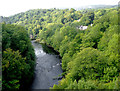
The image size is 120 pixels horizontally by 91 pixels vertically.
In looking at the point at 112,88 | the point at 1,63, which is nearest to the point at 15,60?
the point at 1,63

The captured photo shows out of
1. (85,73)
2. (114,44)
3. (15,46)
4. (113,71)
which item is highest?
(114,44)

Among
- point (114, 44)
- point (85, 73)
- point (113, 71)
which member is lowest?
point (85, 73)

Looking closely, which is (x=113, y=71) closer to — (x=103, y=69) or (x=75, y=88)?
(x=103, y=69)

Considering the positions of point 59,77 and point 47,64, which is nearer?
point 59,77

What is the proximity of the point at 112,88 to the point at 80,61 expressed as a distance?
11088 mm

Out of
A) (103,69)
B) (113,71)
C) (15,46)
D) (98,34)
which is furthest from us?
(98,34)

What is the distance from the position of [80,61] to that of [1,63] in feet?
58.6

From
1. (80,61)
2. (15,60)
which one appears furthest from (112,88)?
(15,60)

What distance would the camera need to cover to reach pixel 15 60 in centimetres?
2536

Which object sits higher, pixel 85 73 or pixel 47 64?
pixel 85 73

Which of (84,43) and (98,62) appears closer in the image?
(98,62)

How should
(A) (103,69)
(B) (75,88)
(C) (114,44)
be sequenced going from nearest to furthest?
(B) (75,88), (A) (103,69), (C) (114,44)

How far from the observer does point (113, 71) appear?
71.8ft

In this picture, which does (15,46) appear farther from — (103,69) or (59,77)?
(103,69)
